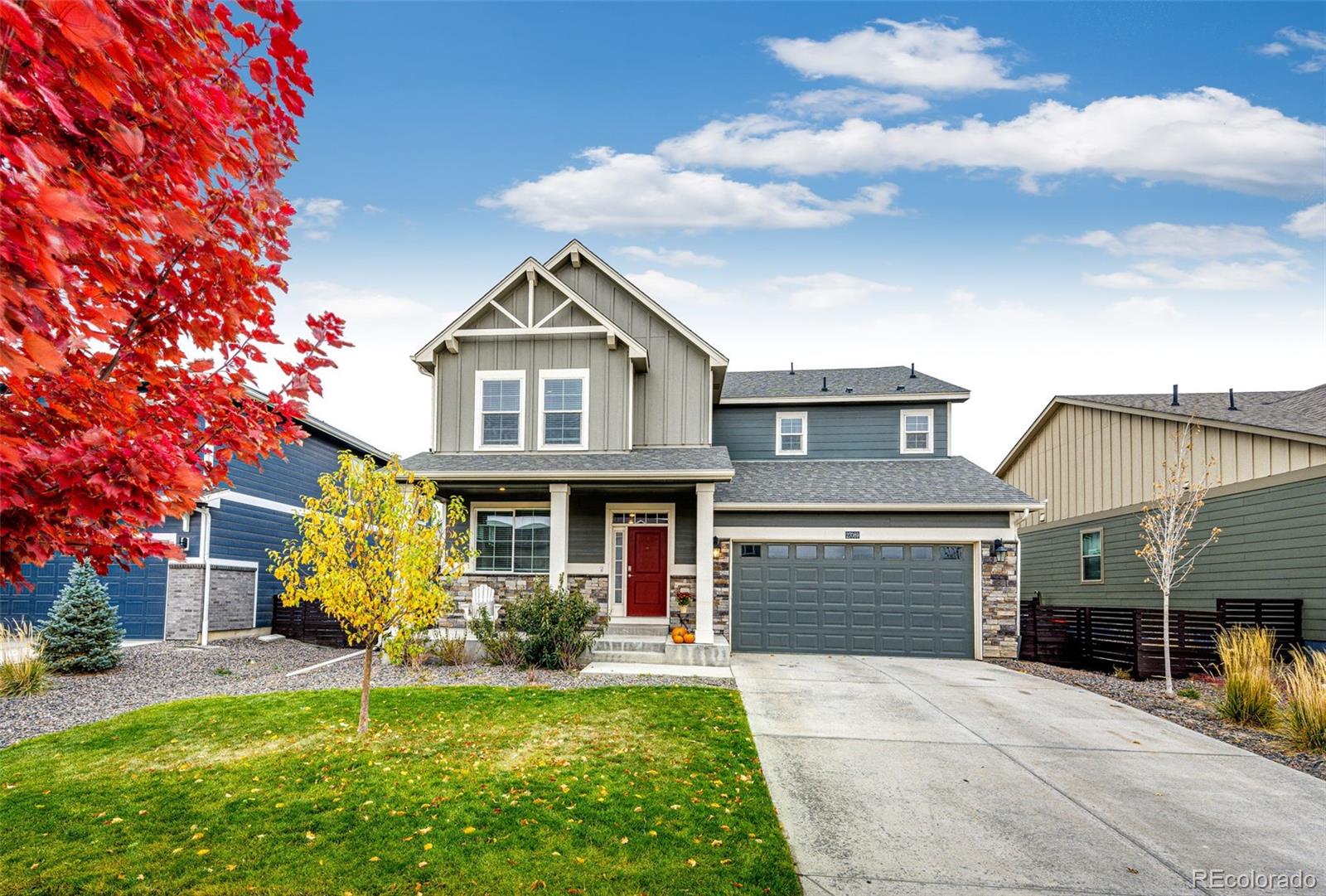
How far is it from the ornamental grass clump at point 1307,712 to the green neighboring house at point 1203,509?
4675mm

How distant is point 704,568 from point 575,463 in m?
3.31

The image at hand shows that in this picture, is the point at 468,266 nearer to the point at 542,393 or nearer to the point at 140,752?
the point at 542,393

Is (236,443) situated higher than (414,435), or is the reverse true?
(414,435)

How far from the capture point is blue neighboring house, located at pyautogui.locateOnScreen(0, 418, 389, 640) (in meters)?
16.5

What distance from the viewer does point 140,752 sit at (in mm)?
7641

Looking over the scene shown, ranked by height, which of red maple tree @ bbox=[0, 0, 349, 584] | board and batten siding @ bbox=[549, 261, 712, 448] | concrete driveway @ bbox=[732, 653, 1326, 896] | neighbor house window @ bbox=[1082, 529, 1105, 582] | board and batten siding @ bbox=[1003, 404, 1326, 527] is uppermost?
board and batten siding @ bbox=[549, 261, 712, 448]

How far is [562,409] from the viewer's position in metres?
16.2

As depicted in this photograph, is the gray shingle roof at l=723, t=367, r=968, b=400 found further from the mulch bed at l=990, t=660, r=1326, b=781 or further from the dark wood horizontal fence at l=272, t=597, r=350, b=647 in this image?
the dark wood horizontal fence at l=272, t=597, r=350, b=647

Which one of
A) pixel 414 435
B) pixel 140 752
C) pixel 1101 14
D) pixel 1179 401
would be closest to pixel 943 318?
pixel 1179 401

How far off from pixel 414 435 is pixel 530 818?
14.5 meters

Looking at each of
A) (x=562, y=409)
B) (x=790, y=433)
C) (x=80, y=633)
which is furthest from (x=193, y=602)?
(x=790, y=433)

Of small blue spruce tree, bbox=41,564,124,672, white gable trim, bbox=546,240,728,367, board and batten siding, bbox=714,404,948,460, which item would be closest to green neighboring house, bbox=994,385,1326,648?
board and batten siding, bbox=714,404,948,460

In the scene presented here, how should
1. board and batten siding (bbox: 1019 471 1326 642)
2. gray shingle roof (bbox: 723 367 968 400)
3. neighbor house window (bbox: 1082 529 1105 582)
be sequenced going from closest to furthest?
board and batten siding (bbox: 1019 471 1326 642) → neighbor house window (bbox: 1082 529 1105 582) → gray shingle roof (bbox: 723 367 968 400)

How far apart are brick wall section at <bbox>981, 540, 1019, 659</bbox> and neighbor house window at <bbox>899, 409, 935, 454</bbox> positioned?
362 cm
